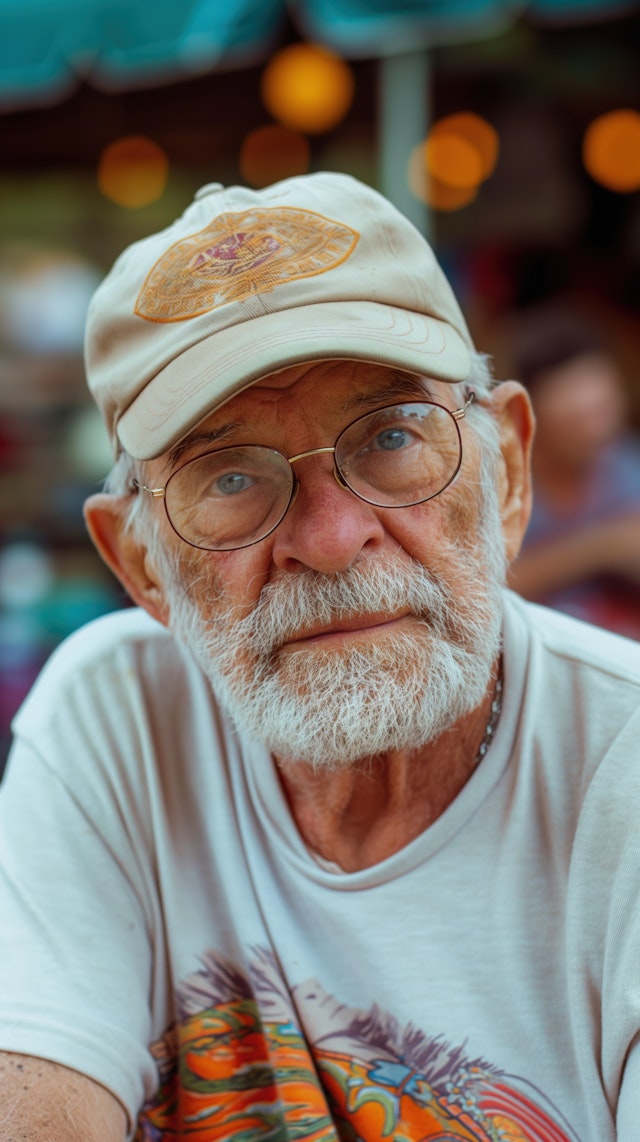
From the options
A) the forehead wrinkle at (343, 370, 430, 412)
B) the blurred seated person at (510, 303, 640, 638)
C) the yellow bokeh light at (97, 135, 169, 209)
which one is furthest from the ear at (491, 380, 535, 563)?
the yellow bokeh light at (97, 135, 169, 209)

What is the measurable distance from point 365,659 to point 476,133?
14.1ft

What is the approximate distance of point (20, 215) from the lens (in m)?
5.69

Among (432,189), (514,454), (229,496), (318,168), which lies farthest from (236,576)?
(318,168)

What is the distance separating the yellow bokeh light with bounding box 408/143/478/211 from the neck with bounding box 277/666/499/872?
358cm

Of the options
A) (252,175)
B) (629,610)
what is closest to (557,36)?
(252,175)

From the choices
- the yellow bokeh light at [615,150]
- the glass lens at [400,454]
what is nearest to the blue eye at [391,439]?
the glass lens at [400,454]

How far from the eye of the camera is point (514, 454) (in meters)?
1.78

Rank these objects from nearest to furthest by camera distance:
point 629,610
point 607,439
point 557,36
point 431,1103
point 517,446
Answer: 1. point 431,1103
2. point 517,446
3. point 629,610
4. point 607,439
5. point 557,36

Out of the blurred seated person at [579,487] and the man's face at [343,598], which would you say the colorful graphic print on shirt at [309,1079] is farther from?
the blurred seated person at [579,487]

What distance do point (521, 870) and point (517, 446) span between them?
0.67 m

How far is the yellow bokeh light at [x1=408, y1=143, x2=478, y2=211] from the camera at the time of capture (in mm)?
4750

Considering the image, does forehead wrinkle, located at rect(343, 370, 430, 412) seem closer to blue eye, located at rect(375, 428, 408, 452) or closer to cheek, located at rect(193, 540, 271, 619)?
blue eye, located at rect(375, 428, 408, 452)

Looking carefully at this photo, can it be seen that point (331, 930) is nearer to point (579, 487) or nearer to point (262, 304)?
point (262, 304)

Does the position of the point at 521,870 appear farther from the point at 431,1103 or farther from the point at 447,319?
the point at 447,319
